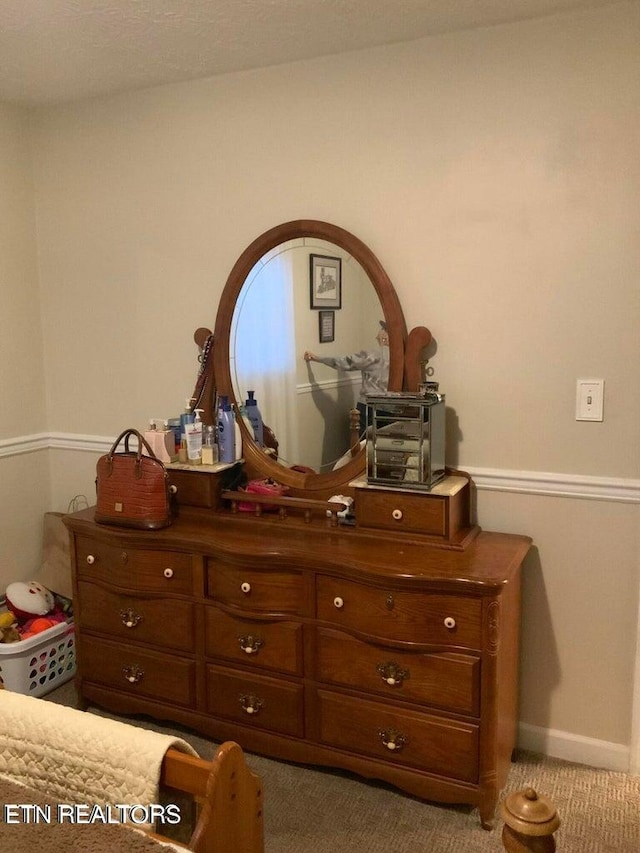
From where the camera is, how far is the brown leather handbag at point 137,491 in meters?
2.48

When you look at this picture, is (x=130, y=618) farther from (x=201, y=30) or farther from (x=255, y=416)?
(x=201, y=30)

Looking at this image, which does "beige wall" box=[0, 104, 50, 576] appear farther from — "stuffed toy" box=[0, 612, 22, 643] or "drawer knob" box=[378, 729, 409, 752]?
"drawer knob" box=[378, 729, 409, 752]

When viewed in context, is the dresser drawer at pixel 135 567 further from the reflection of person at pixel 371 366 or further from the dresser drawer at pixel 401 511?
the reflection of person at pixel 371 366

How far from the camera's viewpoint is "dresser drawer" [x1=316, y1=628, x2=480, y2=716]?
6.77 feet

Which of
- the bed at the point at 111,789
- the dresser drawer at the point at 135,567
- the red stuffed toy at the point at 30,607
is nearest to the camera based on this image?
the bed at the point at 111,789

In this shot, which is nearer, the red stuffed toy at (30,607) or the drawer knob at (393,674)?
the drawer knob at (393,674)

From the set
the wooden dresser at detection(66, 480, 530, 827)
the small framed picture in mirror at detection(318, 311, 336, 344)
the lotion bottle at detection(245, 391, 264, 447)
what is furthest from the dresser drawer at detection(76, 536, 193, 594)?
the small framed picture in mirror at detection(318, 311, 336, 344)

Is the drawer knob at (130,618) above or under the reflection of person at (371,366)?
under

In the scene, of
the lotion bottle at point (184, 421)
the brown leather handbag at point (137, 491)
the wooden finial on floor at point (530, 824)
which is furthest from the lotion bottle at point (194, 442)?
the wooden finial on floor at point (530, 824)

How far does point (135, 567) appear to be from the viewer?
8.23 feet

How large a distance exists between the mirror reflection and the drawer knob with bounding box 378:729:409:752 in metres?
0.86

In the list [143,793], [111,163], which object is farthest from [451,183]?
[143,793]

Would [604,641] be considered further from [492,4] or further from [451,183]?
[492,4]

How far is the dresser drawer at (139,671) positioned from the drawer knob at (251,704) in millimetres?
199
